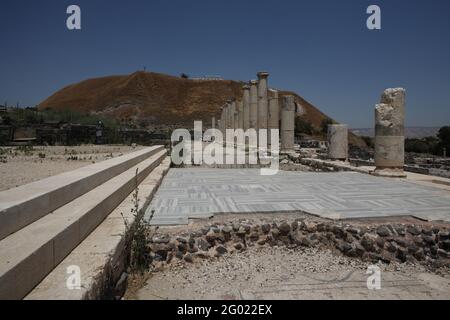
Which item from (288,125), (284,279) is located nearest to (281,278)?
(284,279)

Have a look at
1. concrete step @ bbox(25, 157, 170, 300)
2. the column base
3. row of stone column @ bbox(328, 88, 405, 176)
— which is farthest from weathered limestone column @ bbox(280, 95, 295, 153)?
concrete step @ bbox(25, 157, 170, 300)

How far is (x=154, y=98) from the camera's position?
69.0m

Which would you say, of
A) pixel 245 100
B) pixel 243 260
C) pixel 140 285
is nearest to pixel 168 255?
pixel 140 285

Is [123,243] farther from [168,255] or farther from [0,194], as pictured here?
[0,194]

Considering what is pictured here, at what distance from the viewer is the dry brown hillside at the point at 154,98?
62938mm

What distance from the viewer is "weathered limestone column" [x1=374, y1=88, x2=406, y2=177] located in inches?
366

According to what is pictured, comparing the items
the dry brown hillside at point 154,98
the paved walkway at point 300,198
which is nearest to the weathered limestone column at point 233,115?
the paved walkway at point 300,198

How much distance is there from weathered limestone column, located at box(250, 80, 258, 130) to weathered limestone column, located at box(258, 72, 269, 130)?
1.50 metres

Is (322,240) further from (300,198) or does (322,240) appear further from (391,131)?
(391,131)

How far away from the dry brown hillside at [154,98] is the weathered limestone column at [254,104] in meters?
34.8

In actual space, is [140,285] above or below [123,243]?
below

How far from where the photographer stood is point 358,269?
4.04 meters

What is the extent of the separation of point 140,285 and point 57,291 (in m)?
1.24

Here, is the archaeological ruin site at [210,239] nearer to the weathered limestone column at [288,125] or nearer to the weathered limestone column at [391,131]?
the weathered limestone column at [391,131]
